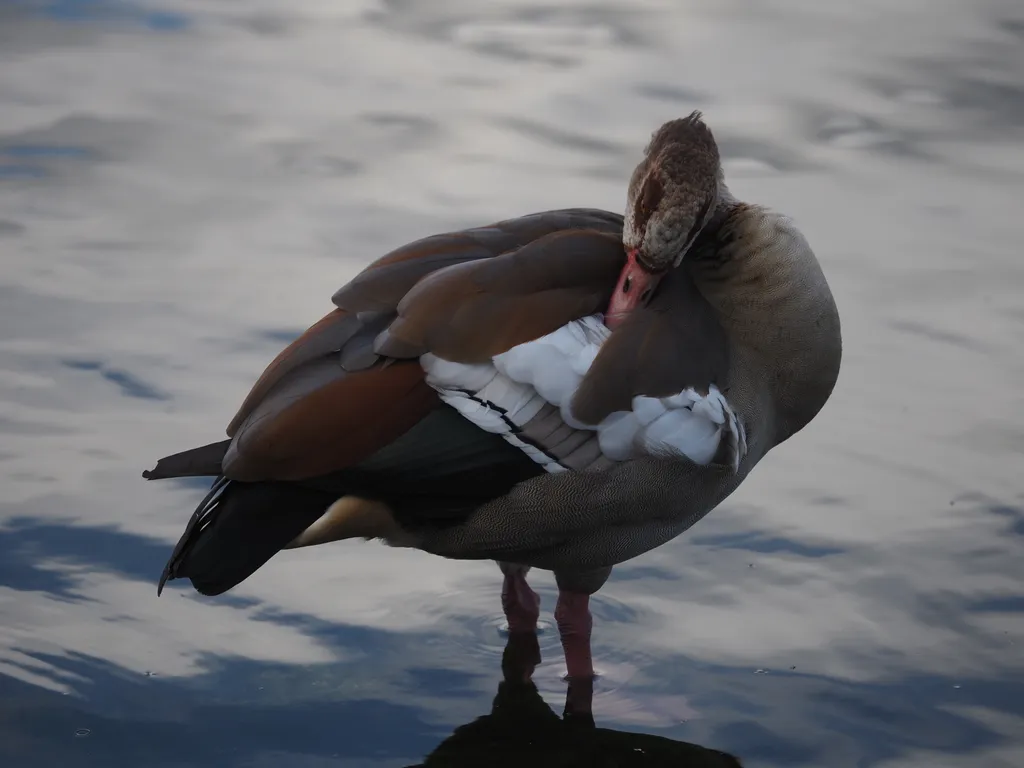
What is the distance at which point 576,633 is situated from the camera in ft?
15.8

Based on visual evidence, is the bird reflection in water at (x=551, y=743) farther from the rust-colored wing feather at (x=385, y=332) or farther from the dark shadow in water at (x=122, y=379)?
the dark shadow in water at (x=122, y=379)

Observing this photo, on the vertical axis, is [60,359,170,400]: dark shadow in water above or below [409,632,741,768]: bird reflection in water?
above

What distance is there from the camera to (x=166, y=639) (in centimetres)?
478

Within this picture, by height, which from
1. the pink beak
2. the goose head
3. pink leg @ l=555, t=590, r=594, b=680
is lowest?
pink leg @ l=555, t=590, r=594, b=680

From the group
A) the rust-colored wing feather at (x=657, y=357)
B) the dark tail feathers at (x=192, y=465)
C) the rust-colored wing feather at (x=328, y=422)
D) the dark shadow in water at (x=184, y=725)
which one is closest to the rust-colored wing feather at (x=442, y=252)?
the rust-colored wing feather at (x=328, y=422)

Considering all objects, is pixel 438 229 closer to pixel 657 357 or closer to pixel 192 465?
pixel 657 357

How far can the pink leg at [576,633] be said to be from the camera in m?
4.76

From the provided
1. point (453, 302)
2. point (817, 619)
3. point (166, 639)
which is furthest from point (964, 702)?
A: point (166, 639)

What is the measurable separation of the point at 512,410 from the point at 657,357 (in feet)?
1.37

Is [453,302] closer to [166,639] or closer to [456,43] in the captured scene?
[166,639]

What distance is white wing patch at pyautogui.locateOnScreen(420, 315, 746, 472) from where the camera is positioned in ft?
14.4

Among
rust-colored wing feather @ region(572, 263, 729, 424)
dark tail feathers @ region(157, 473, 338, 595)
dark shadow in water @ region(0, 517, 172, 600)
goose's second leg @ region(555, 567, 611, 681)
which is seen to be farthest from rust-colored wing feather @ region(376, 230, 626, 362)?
dark shadow in water @ region(0, 517, 172, 600)

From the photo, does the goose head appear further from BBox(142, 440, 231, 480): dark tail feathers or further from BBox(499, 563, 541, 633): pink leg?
BBox(142, 440, 231, 480): dark tail feathers

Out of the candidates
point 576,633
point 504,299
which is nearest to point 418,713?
point 576,633
